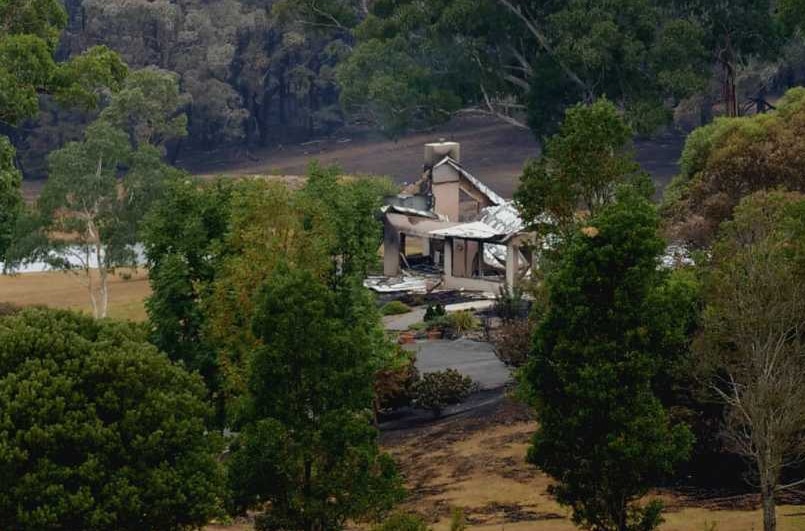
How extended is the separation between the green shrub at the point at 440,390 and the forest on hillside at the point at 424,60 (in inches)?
1280

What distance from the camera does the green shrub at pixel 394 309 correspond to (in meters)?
64.9

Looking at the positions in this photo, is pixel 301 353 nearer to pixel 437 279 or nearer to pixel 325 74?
pixel 437 279

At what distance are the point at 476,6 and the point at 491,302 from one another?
3018 cm

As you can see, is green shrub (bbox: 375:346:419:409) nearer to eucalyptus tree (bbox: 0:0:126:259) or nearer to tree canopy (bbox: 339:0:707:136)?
eucalyptus tree (bbox: 0:0:126:259)

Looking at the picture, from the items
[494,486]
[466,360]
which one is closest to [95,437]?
[494,486]

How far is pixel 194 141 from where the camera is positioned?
391 feet

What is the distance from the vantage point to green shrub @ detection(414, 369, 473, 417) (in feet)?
158

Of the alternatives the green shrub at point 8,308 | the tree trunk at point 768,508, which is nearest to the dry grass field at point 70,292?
the green shrub at point 8,308

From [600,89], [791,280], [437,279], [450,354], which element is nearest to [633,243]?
[791,280]

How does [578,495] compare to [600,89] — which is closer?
[578,495]

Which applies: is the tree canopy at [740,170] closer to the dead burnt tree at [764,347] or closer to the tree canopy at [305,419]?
the dead burnt tree at [764,347]

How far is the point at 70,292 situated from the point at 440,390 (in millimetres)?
34457

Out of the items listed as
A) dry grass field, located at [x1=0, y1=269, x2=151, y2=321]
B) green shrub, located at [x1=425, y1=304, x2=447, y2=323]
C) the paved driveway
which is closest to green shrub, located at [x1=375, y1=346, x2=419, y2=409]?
the paved driveway

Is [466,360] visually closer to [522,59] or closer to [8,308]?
[8,308]
